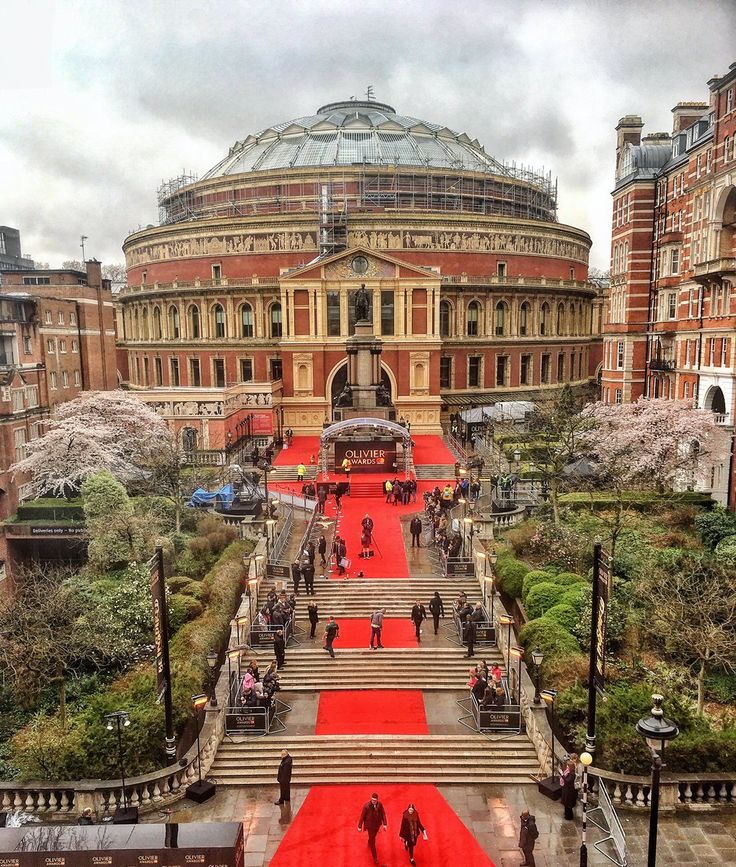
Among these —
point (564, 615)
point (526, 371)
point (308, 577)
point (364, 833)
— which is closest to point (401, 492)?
point (308, 577)

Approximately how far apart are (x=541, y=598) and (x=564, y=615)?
4.50 feet

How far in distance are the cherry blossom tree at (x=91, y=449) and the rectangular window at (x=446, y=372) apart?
85.7 feet

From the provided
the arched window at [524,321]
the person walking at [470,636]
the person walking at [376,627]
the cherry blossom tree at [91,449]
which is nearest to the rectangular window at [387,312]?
the arched window at [524,321]

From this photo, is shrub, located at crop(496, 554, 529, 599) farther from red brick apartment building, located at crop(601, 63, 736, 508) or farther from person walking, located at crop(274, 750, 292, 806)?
red brick apartment building, located at crop(601, 63, 736, 508)

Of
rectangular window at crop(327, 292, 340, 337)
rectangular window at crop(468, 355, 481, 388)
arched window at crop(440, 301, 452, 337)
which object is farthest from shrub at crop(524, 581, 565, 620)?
rectangular window at crop(468, 355, 481, 388)

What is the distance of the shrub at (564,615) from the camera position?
21423mm

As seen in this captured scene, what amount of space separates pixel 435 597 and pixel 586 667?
17.6ft

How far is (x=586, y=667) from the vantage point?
1922 cm

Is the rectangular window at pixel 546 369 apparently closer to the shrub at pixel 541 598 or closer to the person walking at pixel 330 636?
the shrub at pixel 541 598

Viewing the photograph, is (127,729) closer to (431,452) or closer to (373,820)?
(373,820)

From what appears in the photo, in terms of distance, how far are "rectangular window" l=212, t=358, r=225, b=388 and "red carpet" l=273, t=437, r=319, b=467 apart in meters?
11.8

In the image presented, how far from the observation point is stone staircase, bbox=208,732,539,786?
17078 mm

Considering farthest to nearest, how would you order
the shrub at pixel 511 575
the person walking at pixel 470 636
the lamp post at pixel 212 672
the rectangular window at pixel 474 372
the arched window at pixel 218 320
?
1. the rectangular window at pixel 474 372
2. the arched window at pixel 218 320
3. the shrub at pixel 511 575
4. the person walking at pixel 470 636
5. the lamp post at pixel 212 672

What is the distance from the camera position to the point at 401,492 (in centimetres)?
3578
